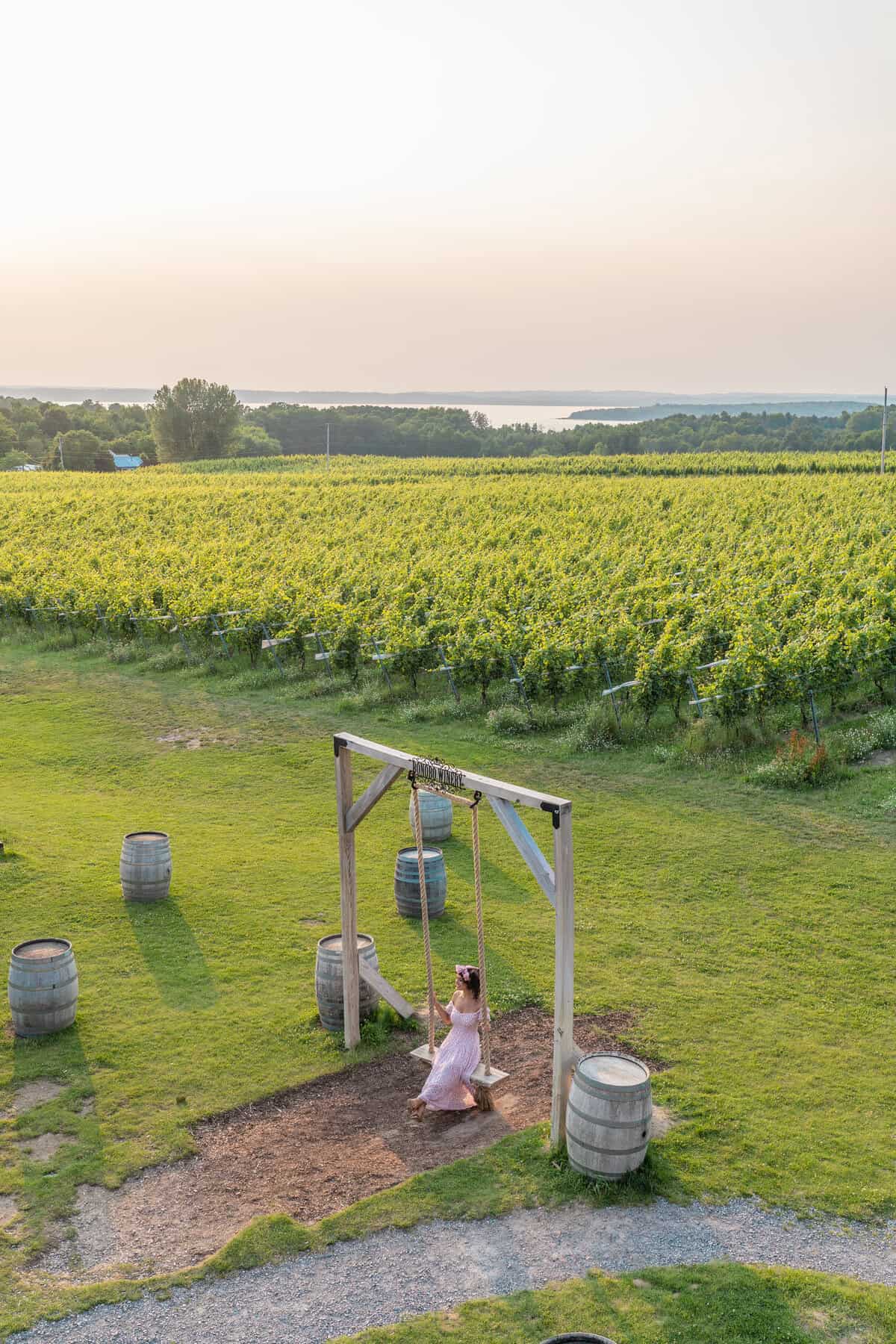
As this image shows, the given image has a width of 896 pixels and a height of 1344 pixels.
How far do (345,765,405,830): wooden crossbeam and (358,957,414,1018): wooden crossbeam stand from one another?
1294mm

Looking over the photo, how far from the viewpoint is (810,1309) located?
7.28 m

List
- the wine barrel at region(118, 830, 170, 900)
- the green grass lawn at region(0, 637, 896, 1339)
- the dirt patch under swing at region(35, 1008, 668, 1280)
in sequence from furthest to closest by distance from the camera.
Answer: the wine barrel at region(118, 830, 170, 900), the green grass lawn at region(0, 637, 896, 1339), the dirt patch under swing at region(35, 1008, 668, 1280)

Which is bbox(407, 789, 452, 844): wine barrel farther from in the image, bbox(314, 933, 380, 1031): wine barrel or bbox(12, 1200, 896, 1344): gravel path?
bbox(12, 1200, 896, 1344): gravel path

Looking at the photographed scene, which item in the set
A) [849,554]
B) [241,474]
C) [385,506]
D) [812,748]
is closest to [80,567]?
[385,506]

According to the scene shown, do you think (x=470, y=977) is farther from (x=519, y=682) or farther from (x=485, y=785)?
(x=519, y=682)

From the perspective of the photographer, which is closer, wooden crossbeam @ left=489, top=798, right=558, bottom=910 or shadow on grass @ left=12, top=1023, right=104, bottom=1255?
shadow on grass @ left=12, top=1023, right=104, bottom=1255

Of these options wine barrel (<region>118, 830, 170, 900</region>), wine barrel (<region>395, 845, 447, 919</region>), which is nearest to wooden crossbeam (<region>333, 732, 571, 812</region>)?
wine barrel (<region>395, 845, 447, 919</region>)

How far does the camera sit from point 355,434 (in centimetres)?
14250

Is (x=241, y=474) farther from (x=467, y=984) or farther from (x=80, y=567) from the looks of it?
(x=467, y=984)

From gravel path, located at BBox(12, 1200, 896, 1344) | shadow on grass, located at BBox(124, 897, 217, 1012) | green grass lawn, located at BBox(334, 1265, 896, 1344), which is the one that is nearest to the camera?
green grass lawn, located at BBox(334, 1265, 896, 1344)

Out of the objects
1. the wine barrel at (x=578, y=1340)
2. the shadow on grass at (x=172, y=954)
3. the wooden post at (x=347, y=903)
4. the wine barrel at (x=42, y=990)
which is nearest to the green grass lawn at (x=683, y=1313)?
the wine barrel at (x=578, y=1340)

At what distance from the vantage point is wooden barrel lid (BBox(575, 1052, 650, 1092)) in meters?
8.43

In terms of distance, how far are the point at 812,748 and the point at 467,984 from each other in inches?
410

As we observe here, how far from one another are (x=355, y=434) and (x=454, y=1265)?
139036 millimetres
